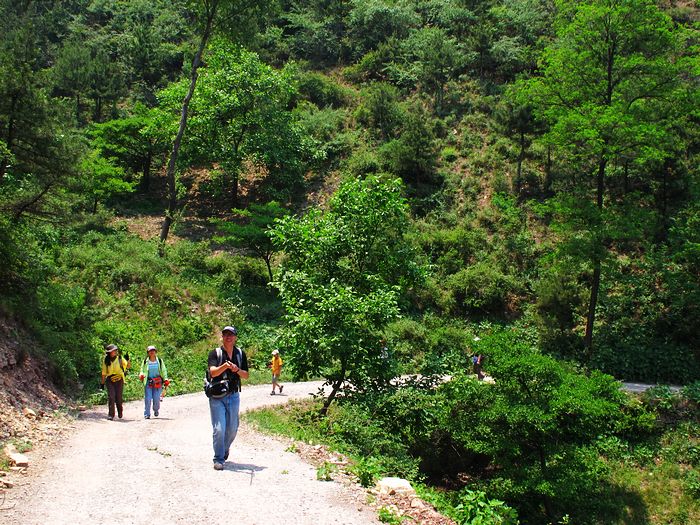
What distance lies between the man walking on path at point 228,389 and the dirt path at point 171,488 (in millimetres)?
398

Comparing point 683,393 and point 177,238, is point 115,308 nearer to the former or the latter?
point 177,238

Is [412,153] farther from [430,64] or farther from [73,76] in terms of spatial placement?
[73,76]

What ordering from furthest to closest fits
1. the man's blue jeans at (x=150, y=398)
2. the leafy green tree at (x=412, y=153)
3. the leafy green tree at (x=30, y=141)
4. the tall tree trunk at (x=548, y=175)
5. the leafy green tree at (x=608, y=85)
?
the leafy green tree at (x=412, y=153) → the tall tree trunk at (x=548, y=175) → the leafy green tree at (x=608, y=85) → the leafy green tree at (x=30, y=141) → the man's blue jeans at (x=150, y=398)

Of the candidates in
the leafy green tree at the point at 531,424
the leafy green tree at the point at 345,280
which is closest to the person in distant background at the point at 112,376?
the leafy green tree at the point at 345,280

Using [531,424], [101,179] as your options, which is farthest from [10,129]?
[531,424]

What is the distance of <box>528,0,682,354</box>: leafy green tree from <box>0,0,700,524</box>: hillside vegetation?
100 millimetres

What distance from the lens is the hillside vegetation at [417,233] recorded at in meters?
11.5

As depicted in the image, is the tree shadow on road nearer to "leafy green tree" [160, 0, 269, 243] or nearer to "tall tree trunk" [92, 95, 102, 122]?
"leafy green tree" [160, 0, 269, 243]

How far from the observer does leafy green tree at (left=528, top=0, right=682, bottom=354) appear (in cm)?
1814

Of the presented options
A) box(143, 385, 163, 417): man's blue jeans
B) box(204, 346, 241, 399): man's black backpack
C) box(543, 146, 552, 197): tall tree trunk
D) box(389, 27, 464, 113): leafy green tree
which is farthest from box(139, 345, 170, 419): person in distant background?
box(389, 27, 464, 113): leafy green tree

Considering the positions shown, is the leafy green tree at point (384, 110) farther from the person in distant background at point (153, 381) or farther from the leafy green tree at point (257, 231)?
the person in distant background at point (153, 381)

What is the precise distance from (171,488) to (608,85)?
20.3 meters

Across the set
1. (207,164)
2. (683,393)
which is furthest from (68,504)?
(207,164)

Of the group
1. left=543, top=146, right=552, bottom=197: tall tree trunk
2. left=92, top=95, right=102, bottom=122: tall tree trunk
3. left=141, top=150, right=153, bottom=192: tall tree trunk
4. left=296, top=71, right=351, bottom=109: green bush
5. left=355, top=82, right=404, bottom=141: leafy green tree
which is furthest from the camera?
left=296, top=71, right=351, bottom=109: green bush
